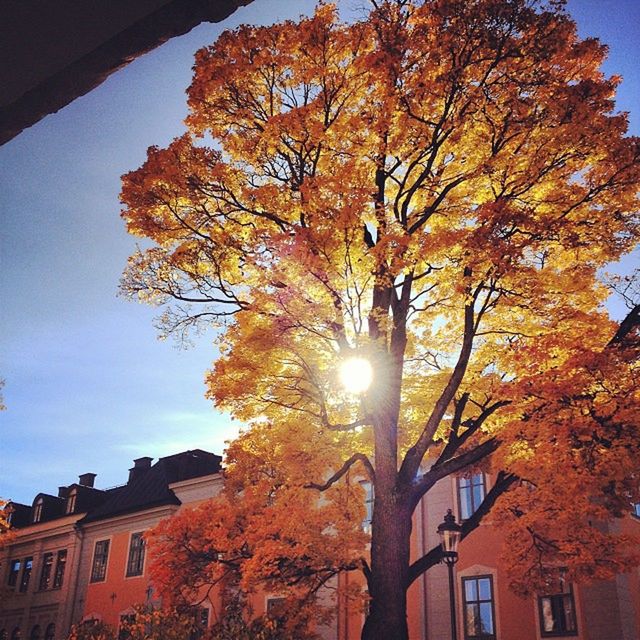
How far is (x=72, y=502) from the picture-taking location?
36812mm

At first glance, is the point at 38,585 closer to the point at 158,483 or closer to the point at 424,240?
the point at 158,483

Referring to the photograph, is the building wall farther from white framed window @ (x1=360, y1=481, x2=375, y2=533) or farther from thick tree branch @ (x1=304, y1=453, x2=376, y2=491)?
thick tree branch @ (x1=304, y1=453, x2=376, y2=491)

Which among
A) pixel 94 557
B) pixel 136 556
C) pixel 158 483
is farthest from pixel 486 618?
pixel 94 557

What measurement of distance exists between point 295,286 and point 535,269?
434 centimetres

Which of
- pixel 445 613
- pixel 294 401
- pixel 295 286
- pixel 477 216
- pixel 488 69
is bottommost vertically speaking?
pixel 445 613

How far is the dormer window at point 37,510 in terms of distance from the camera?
39000 mm

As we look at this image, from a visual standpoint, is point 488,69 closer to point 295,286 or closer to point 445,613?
point 295,286

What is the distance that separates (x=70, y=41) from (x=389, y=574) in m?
9.75

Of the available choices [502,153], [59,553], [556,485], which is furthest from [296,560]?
[59,553]

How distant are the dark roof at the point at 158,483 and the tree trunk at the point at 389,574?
21.2 meters

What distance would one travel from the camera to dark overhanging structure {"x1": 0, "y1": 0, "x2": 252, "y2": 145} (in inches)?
74.2

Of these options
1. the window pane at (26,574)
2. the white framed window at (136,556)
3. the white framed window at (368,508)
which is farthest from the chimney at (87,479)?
the white framed window at (368,508)

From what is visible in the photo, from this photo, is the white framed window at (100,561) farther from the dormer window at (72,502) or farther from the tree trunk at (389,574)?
the tree trunk at (389,574)

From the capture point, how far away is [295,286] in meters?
11.0
